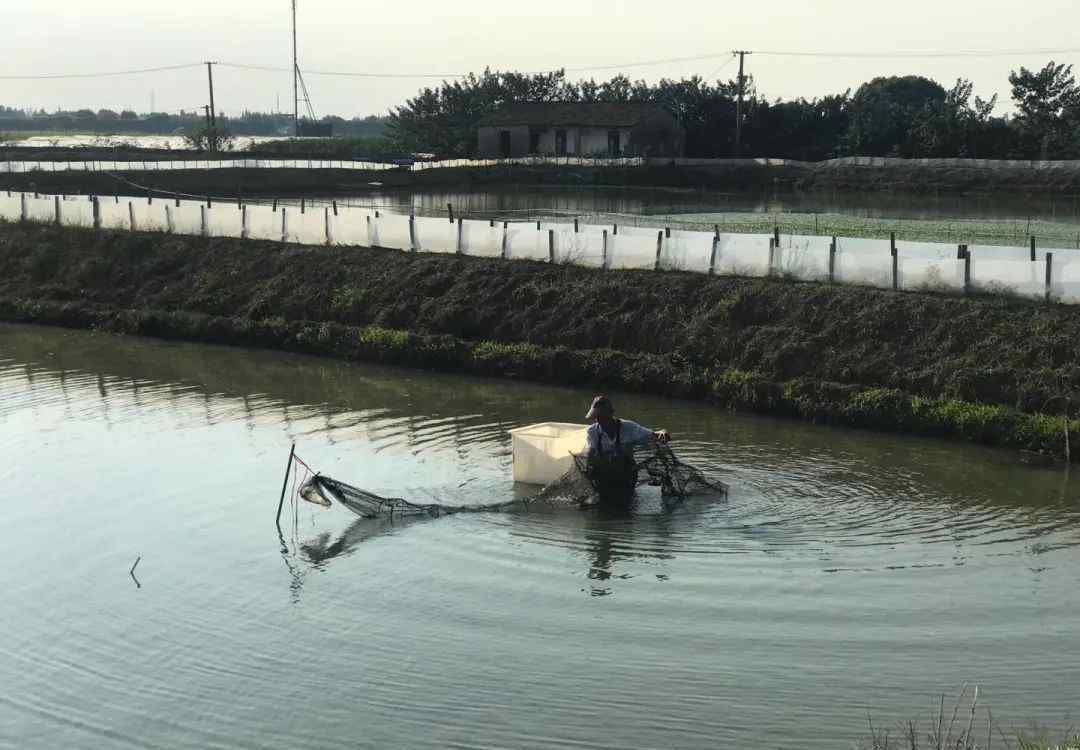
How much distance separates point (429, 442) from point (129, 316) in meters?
16.3

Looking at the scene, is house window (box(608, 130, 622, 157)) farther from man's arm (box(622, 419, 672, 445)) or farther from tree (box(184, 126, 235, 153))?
man's arm (box(622, 419, 672, 445))

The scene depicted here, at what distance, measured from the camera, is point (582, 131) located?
86.8m

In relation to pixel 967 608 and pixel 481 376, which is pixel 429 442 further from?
pixel 967 608

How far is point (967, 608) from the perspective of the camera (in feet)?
47.1

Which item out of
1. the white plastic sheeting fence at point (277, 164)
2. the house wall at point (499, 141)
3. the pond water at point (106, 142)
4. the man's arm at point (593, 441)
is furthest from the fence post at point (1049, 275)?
the pond water at point (106, 142)

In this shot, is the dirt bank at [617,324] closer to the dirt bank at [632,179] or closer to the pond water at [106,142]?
the dirt bank at [632,179]

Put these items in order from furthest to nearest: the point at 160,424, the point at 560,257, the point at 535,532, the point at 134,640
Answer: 1. the point at 560,257
2. the point at 160,424
3. the point at 535,532
4. the point at 134,640

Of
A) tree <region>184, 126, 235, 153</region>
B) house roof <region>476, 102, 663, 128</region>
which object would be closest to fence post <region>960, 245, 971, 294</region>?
house roof <region>476, 102, 663, 128</region>

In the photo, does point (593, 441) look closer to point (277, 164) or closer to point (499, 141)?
point (277, 164)

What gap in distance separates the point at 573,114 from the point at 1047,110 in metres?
30.6

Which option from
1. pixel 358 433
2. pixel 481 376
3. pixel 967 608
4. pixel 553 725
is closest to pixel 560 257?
pixel 481 376

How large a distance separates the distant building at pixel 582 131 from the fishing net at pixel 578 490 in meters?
67.0

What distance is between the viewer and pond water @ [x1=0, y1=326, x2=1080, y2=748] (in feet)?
39.9

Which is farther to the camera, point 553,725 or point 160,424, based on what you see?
point 160,424
